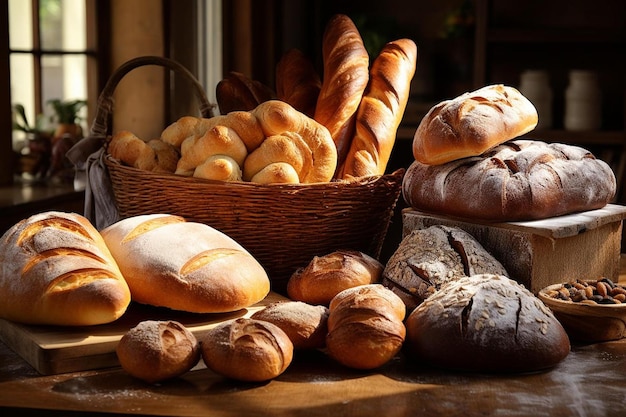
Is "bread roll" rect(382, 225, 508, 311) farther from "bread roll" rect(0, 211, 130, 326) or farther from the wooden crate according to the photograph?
"bread roll" rect(0, 211, 130, 326)

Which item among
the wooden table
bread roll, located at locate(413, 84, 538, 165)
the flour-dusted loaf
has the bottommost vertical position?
the wooden table

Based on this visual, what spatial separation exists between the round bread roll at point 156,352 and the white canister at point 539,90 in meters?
3.00

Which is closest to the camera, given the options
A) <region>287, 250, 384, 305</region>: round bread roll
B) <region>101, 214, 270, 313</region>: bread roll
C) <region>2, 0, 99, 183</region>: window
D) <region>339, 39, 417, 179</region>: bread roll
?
<region>101, 214, 270, 313</region>: bread roll

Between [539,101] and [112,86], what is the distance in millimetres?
2435

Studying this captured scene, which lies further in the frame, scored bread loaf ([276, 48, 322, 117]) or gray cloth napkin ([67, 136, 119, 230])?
scored bread loaf ([276, 48, 322, 117])

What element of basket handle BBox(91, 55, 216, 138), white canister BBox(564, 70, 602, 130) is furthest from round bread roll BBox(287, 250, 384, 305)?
white canister BBox(564, 70, 602, 130)

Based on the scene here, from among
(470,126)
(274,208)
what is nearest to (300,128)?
(274,208)

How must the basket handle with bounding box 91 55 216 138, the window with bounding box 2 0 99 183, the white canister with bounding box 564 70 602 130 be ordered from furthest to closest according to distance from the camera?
the white canister with bounding box 564 70 602 130, the window with bounding box 2 0 99 183, the basket handle with bounding box 91 55 216 138

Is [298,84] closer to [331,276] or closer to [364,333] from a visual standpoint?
[331,276]

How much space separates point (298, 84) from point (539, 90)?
84.6 inches

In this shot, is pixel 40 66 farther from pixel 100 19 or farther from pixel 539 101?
pixel 539 101

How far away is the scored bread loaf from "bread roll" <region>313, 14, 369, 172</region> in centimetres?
7

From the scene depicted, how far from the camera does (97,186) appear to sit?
1803mm

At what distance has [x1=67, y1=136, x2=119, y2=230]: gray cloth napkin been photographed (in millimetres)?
1799
